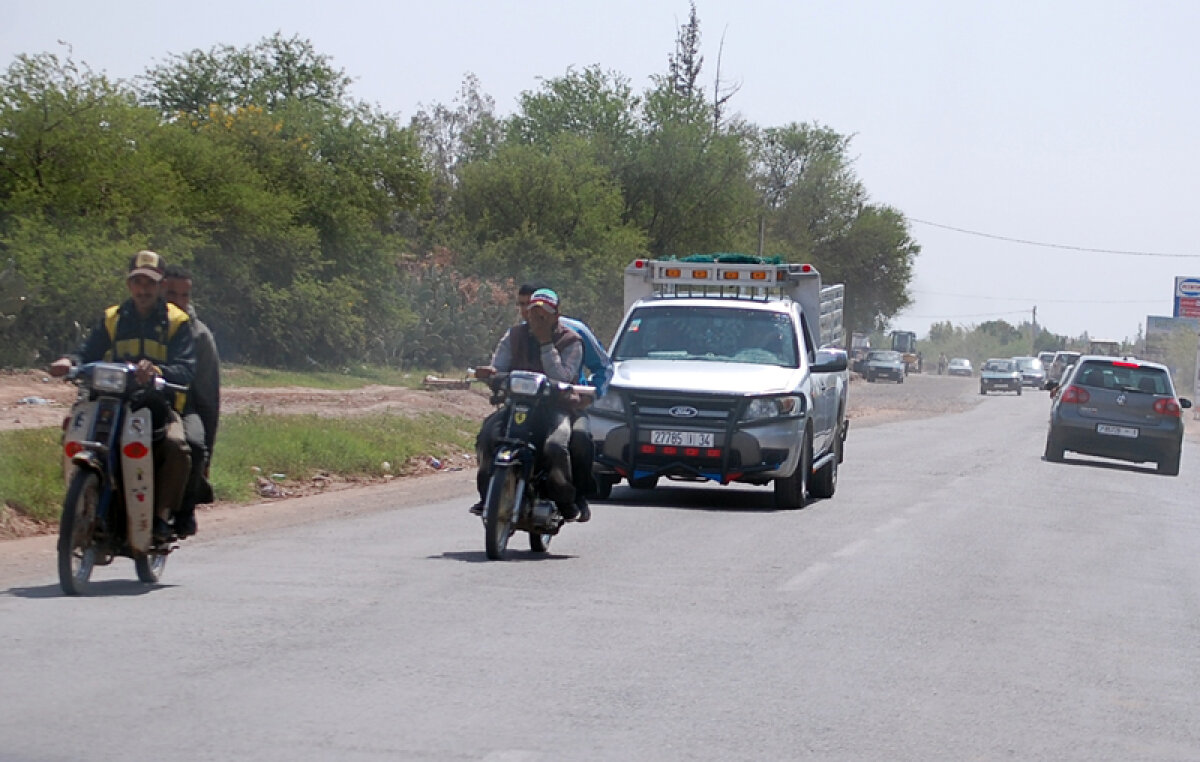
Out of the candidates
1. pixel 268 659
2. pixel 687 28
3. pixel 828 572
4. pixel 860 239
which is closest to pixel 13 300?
pixel 828 572

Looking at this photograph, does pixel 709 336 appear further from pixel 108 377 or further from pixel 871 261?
pixel 871 261

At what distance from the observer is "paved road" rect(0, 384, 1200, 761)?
18.6 feet

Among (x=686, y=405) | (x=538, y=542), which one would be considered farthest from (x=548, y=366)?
(x=686, y=405)

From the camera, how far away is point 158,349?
8656 mm

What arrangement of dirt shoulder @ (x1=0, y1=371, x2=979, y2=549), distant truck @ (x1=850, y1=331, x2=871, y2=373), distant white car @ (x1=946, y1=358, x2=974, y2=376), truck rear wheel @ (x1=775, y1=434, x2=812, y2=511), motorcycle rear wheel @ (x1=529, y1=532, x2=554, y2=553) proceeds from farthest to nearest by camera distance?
1. distant white car @ (x1=946, y1=358, x2=974, y2=376)
2. distant truck @ (x1=850, y1=331, x2=871, y2=373)
3. truck rear wheel @ (x1=775, y1=434, x2=812, y2=511)
4. dirt shoulder @ (x1=0, y1=371, x2=979, y2=549)
5. motorcycle rear wheel @ (x1=529, y1=532, x2=554, y2=553)

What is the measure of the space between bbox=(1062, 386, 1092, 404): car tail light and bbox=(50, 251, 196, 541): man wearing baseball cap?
1873 centimetres

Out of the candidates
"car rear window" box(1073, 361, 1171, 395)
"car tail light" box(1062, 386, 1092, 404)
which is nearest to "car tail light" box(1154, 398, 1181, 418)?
"car rear window" box(1073, 361, 1171, 395)

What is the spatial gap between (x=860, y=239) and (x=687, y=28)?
2361 centimetres

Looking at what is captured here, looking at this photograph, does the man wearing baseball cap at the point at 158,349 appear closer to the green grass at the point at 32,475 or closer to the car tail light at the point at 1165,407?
the green grass at the point at 32,475

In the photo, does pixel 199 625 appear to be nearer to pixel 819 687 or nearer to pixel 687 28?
pixel 819 687

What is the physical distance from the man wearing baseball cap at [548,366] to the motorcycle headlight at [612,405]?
352cm

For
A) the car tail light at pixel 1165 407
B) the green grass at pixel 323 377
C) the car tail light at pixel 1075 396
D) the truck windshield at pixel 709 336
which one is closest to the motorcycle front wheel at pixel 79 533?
the truck windshield at pixel 709 336

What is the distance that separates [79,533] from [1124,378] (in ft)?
65.5

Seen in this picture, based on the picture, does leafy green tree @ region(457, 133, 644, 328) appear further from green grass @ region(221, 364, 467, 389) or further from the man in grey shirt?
the man in grey shirt
